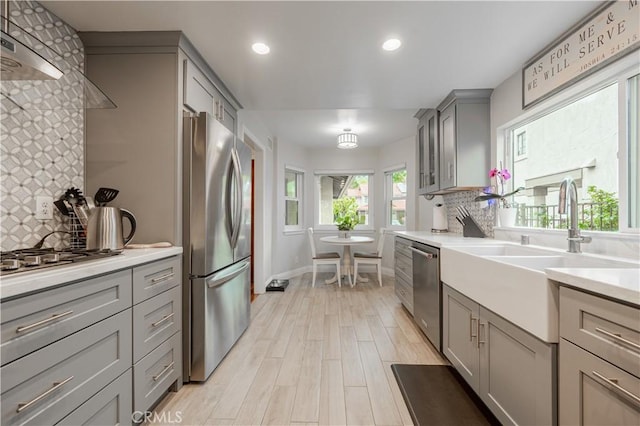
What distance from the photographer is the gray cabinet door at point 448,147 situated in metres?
2.84

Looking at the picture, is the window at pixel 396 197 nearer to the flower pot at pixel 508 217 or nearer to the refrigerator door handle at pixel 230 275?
the flower pot at pixel 508 217

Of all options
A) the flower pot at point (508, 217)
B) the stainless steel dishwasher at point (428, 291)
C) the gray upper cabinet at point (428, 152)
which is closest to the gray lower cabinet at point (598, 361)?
the stainless steel dishwasher at point (428, 291)

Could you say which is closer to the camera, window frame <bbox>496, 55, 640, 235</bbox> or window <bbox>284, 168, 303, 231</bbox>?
window frame <bbox>496, 55, 640, 235</bbox>

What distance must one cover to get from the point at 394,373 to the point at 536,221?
1680 mm

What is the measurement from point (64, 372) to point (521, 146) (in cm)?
339

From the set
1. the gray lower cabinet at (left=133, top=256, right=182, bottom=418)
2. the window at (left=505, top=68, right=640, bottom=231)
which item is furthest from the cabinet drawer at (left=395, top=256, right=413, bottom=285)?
the gray lower cabinet at (left=133, top=256, right=182, bottom=418)

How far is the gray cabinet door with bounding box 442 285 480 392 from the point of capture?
5.55 feet

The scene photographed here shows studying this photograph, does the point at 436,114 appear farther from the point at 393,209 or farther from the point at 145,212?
the point at 145,212

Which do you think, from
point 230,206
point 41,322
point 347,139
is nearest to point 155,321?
point 41,322

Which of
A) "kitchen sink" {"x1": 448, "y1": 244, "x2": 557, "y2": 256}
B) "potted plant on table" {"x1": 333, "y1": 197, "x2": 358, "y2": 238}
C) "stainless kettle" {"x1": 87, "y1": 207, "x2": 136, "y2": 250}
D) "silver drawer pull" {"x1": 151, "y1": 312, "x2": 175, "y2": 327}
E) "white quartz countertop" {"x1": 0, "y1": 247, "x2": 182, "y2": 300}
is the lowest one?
"silver drawer pull" {"x1": 151, "y1": 312, "x2": 175, "y2": 327}

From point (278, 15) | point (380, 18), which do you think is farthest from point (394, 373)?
point (278, 15)

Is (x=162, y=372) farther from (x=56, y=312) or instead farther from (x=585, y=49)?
(x=585, y=49)

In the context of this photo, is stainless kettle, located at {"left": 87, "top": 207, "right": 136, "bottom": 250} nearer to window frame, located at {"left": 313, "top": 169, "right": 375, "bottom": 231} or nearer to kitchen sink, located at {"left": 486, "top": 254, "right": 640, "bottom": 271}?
kitchen sink, located at {"left": 486, "top": 254, "right": 640, "bottom": 271}

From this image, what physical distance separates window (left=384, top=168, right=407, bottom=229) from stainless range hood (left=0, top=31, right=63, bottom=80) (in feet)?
16.2
